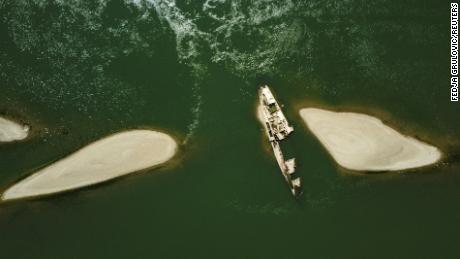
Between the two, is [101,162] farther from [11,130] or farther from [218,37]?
[218,37]

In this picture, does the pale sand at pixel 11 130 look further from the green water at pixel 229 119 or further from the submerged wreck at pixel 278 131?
the submerged wreck at pixel 278 131

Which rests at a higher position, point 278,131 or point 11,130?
point 11,130

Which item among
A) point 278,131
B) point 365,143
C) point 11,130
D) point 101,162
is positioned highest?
point 11,130

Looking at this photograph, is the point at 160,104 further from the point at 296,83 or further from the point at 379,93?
the point at 379,93

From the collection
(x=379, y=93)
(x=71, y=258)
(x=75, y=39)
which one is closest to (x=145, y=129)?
(x=75, y=39)

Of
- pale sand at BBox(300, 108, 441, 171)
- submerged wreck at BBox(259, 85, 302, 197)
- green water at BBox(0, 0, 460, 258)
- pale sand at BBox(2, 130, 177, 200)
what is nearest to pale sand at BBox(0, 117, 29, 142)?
green water at BBox(0, 0, 460, 258)

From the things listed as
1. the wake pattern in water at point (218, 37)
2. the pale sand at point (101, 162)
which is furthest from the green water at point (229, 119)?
the pale sand at point (101, 162)

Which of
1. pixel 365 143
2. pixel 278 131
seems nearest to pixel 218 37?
pixel 278 131
